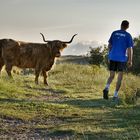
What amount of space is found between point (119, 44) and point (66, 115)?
396 centimetres

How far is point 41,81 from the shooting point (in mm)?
24312

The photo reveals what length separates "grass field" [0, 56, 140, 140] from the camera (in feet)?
35.9

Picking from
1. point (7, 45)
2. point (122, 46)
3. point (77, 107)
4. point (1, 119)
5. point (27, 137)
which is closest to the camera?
point (27, 137)

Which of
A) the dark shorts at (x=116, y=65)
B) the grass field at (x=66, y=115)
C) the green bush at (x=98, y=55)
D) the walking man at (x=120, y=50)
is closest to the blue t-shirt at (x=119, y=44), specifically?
the walking man at (x=120, y=50)

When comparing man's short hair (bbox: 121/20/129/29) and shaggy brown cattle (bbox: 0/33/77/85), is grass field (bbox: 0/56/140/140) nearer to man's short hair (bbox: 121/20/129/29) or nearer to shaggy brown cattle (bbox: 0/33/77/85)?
man's short hair (bbox: 121/20/129/29)

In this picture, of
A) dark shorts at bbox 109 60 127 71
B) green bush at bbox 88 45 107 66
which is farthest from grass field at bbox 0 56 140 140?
green bush at bbox 88 45 107 66

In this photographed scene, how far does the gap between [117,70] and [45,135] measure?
6638 millimetres

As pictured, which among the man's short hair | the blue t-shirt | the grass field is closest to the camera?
the grass field

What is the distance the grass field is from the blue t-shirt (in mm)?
1208

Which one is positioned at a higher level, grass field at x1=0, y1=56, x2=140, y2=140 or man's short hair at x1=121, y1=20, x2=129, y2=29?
man's short hair at x1=121, y1=20, x2=129, y2=29

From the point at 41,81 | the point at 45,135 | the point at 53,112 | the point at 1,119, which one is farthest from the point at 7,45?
the point at 45,135

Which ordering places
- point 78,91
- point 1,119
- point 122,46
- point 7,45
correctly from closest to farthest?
point 1,119, point 122,46, point 78,91, point 7,45

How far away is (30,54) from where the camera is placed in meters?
23.5

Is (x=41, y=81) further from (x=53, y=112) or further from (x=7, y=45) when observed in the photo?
(x=53, y=112)
